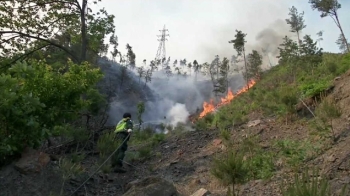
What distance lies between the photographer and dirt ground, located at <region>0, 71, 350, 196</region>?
5691mm

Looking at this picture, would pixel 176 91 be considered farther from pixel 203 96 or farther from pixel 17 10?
pixel 17 10

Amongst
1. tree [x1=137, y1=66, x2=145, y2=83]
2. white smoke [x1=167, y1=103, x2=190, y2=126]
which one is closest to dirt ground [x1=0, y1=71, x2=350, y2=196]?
white smoke [x1=167, y1=103, x2=190, y2=126]

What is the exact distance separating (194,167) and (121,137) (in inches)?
90.2

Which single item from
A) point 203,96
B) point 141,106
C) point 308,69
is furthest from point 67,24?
point 203,96

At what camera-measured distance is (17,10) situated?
10242 mm

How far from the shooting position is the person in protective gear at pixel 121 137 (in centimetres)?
874

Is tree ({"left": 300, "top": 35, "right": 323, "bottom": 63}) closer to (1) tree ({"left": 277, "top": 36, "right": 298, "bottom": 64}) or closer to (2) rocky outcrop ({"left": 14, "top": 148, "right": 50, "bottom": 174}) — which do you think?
(1) tree ({"left": 277, "top": 36, "right": 298, "bottom": 64})

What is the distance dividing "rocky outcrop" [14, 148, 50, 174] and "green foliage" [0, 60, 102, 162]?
0.52ft

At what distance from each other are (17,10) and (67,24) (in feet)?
5.34

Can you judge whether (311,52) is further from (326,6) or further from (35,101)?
(35,101)

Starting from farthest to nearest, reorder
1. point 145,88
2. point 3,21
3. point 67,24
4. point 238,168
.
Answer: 1. point 145,88
2. point 67,24
3. point 3,21
4. point 238,168

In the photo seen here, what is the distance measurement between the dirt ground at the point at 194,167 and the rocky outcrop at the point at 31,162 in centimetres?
9

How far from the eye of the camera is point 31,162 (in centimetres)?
599

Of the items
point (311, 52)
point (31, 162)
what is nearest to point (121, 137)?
point (31, 162)
